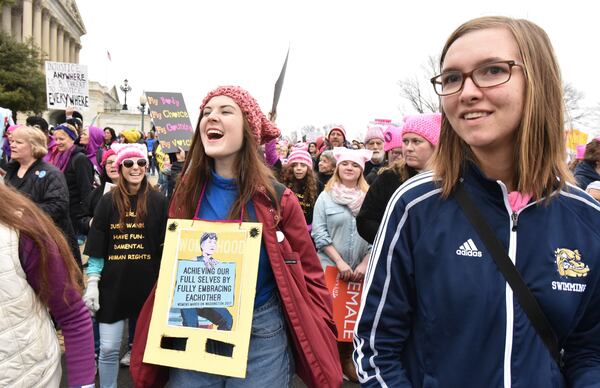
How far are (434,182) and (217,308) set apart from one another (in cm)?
120

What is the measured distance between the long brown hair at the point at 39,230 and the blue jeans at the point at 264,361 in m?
0.74

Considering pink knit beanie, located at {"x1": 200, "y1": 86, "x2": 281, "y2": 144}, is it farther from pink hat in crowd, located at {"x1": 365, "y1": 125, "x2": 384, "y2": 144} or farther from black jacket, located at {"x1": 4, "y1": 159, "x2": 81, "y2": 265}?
pink hat in crowd, located at {"x1": 365, "y1": 125, "x2": 384, "y2": 144}

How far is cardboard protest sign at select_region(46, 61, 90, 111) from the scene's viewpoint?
1186 centimetres

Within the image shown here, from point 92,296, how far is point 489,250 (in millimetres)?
3067

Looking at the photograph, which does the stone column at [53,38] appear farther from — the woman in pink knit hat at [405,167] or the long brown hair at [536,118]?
the long brown hair at [536,118]

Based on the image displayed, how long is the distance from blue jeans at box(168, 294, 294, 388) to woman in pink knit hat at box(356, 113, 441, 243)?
1.74m

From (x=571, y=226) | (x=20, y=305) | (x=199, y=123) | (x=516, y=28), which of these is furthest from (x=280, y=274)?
(x=516, y=28)

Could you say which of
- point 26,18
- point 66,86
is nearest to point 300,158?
point 66,86

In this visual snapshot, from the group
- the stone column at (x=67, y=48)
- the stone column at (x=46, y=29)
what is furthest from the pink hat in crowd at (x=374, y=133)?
the stone column at (x=67, y=48)

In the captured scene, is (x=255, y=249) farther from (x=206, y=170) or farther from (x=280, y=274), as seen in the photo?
(x=206, y=170)

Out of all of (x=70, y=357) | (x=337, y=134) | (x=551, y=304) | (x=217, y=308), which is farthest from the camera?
(x=337, y=134)

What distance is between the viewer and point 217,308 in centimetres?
227

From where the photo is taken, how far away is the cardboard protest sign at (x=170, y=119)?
22.8 feet

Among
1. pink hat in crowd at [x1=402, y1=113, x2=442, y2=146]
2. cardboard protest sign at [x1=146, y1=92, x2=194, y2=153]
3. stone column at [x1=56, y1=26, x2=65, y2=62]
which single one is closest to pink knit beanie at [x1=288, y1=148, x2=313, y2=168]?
cardboard protest sign at [x1=146, y1=92, x2=194, y2=153]
